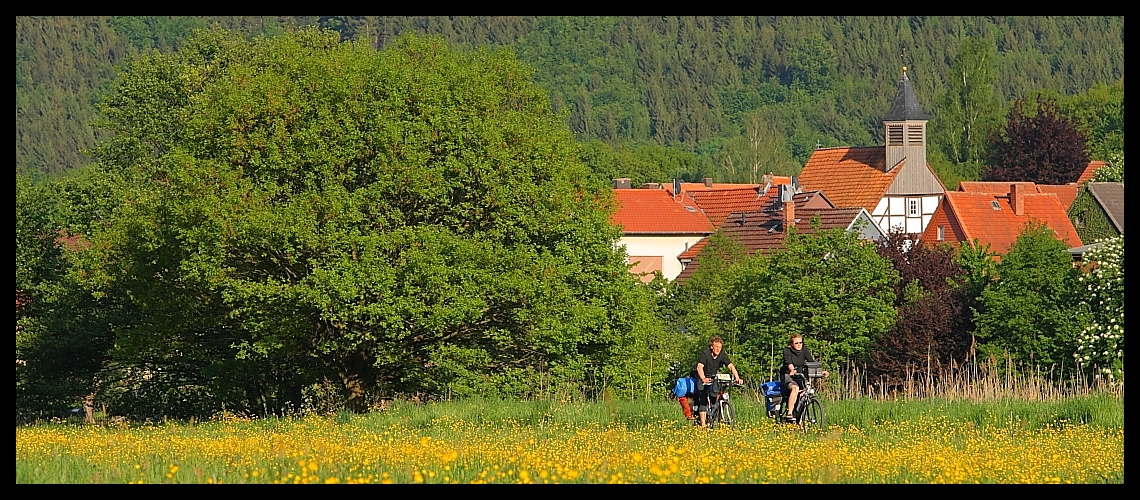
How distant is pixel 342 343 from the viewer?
29.8 metres

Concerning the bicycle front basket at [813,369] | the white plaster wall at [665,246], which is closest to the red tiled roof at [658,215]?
the white plaster wall at [665,246]

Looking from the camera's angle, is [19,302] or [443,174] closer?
[443,174]

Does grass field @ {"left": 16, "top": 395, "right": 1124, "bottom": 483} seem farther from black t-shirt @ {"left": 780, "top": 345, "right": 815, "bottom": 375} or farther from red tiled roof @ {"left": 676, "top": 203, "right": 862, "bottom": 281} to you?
red tiled roof @ {"left": 676, "top": 203, "right": 862, "bottom": 281}

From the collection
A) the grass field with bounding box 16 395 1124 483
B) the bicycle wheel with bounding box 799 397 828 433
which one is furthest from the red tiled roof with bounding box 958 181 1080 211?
the bicycle wheel with bounding box 799 397 828 433

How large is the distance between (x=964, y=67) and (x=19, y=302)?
332 feet

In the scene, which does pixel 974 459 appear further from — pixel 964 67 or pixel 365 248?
pixel 964 67

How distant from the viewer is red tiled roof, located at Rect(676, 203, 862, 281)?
74.6 meters

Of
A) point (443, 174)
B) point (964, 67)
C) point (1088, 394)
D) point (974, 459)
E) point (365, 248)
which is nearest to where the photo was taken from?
point (974, 459)

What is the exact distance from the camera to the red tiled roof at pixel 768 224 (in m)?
74.6

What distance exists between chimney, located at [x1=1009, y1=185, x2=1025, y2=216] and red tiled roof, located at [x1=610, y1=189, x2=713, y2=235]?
723 inches

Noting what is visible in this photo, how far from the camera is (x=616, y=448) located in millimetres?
13461

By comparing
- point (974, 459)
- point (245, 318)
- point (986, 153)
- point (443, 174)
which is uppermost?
point (986, 153)

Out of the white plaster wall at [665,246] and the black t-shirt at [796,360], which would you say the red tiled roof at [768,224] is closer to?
the white plaster wall at [665,246]
